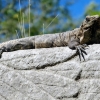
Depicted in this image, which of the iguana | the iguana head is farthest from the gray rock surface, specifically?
the iguana head

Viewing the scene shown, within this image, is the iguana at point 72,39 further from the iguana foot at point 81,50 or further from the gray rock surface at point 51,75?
the gray rock surface at point 51,75

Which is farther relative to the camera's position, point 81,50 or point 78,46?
point 78,46

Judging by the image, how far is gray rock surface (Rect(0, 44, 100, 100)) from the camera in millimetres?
5992

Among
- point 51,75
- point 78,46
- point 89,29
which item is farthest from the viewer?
point 89,29

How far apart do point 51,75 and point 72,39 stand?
134 cm

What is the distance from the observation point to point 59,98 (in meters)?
6.02

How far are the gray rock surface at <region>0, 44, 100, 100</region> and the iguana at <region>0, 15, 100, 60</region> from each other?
228 mm

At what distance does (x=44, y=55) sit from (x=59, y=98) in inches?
30.6

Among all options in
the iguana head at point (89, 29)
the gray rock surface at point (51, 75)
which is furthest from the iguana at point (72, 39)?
the gray rock surface at point (51, 75)

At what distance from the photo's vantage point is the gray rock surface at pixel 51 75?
236 inches

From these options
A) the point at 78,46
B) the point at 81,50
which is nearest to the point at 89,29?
the point at 78,46

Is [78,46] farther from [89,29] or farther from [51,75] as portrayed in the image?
[51,75]

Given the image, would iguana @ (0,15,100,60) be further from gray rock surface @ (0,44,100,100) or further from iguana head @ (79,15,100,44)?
gray rock surface @ (0,44,100,100)

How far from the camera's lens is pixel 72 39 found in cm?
733
